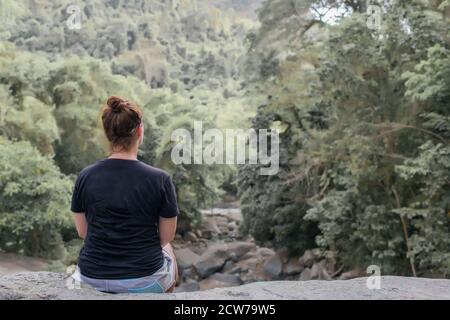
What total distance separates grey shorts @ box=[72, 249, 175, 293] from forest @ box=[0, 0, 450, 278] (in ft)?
20.9

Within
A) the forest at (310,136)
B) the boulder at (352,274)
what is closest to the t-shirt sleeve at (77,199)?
the forest at (310,136)

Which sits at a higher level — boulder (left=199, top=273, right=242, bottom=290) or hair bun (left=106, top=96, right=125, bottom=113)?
hair bun (left=106, top=96, right=125, bottom=113)

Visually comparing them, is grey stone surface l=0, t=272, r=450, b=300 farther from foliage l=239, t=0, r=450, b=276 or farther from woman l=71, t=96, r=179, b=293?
foliage l=239, t=0, r=450, b=276


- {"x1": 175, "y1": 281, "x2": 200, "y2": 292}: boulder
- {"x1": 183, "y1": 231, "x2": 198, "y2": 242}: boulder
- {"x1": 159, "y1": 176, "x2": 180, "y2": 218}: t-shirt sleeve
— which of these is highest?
{"x1": 159, "y1": 176, "x2": 180, "y2": 218}: t-shirt sleeve

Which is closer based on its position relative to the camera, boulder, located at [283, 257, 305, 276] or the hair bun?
the hair bun

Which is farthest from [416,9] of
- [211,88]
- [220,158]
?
[211,88]

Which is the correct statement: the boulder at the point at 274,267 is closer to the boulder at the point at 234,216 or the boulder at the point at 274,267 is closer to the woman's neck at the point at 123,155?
the boulder at the point at 234,216

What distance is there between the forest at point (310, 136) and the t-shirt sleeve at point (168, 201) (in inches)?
252

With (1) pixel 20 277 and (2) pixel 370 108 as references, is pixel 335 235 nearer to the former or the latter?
(2) pixel 370 108

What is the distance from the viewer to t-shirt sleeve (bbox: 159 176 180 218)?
112 inches

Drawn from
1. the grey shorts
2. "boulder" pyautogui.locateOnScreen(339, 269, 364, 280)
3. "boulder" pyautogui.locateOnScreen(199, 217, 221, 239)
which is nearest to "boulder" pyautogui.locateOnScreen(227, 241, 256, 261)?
"boulder" pyautogui.locateOnScreen(199, 217, 221, 239)

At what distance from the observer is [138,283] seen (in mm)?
2893

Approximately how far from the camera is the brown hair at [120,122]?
2.84 metres
